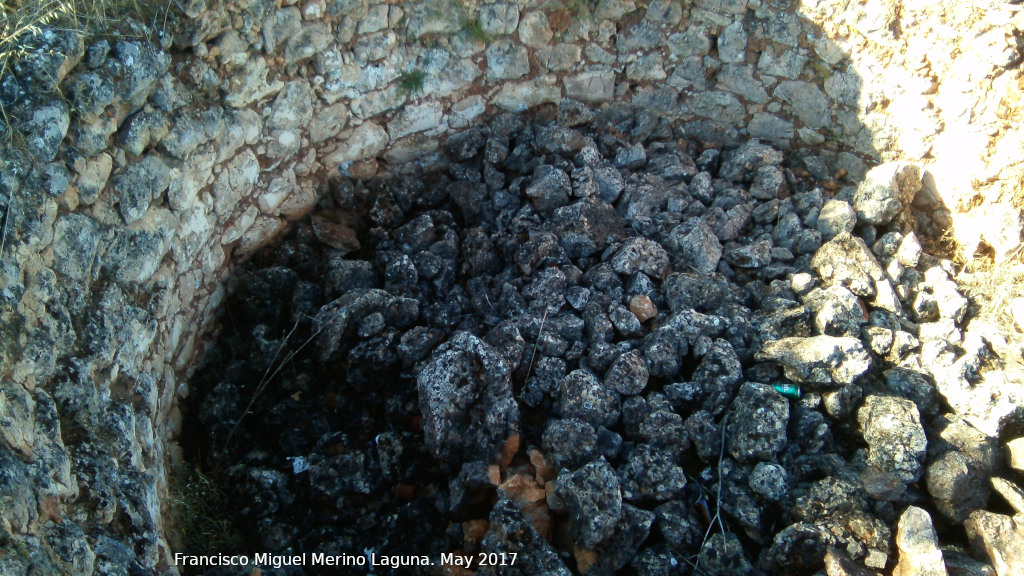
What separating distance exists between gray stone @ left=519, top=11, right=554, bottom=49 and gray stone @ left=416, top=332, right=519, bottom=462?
1960mm

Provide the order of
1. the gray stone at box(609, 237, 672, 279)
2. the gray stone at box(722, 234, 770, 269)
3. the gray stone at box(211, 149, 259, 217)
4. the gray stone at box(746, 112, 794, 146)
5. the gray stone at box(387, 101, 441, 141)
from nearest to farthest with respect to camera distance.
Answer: the gray stone at box(211, 149, 259, 217), the gray stone at box(609, 237, 672, 279), the gray stone at box(722, 234, 770, 269), the gray stone at box(387, 101, 441, 141), the gray stone at box(746, 112, 794, 146)

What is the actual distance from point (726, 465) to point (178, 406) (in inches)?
87.0

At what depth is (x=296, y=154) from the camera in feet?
12.0

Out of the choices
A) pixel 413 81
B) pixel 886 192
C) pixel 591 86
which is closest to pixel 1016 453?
pixel 886 192

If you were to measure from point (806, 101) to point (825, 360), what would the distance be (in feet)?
6.03

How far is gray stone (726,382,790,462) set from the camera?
2826mm

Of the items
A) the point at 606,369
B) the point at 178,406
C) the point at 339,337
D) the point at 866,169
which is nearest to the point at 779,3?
the point at 866,169

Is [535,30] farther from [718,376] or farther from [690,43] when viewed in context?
[718,376]

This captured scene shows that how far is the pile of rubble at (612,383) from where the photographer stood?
105 inches

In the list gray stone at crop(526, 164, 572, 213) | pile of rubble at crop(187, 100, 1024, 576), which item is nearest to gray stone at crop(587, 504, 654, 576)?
pile of rubble at crop(187, 100, 1024, 576)

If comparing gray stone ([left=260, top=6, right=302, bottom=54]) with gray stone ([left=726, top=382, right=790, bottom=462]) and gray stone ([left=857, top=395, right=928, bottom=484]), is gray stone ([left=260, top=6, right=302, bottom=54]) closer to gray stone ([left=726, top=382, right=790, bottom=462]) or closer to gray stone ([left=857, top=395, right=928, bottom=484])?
gray stone ([left=726, top=382, right=790, bottom=462])

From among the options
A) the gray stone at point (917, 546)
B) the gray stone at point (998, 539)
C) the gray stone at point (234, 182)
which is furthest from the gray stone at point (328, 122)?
the gray stone at point (998, 539)

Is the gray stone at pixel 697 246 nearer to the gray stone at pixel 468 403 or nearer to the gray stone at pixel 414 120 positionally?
the gray stone at pixel 468 403

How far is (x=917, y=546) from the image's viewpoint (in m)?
2.50
